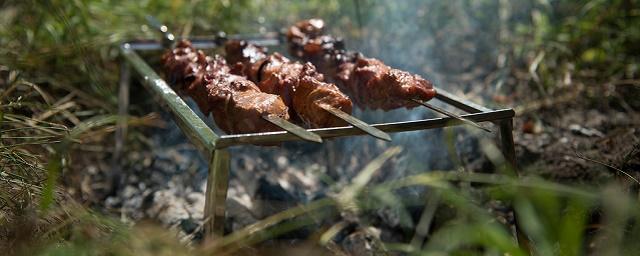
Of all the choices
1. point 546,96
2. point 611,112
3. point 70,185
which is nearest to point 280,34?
point 70,185

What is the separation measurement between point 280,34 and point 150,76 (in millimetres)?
1391

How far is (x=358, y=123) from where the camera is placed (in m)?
2.35

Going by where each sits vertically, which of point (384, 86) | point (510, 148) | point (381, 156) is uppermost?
point (384, 86)

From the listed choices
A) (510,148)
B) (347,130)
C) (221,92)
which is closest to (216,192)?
(347,130)

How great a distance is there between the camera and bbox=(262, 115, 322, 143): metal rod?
7.09ft

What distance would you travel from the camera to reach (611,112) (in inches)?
176

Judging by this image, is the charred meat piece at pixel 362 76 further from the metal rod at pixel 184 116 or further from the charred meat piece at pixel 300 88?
the metal rod at pixel 184 116

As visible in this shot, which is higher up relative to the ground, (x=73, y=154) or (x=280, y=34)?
(x=280, y=34)

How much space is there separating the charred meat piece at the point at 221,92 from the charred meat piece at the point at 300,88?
0.36 feet

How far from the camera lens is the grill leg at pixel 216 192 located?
2.18 metres

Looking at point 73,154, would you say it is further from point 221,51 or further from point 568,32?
point 568,32

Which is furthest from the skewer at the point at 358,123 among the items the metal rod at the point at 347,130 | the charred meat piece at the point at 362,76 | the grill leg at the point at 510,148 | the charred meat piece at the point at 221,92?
the grill leg at the point at 510,148

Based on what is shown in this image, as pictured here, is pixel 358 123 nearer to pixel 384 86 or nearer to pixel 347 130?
pixel 347 130

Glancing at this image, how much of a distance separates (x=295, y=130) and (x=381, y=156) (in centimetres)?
209
